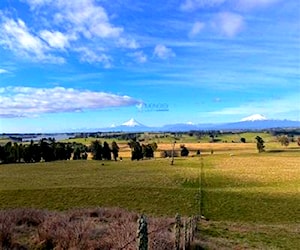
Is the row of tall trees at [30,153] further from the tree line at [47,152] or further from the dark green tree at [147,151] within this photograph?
the dark green tree at [147,151]

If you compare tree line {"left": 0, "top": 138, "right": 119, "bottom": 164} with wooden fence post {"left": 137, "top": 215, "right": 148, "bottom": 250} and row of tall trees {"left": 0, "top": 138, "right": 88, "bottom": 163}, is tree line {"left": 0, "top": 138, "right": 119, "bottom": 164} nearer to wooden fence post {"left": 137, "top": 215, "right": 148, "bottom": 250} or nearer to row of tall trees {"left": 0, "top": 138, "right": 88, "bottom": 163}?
row of tall trees {"left": 0, "top": 138, "right": 88, "bottom": 163}

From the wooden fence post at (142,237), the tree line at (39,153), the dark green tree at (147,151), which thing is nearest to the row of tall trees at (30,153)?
the tree line at (39,153)

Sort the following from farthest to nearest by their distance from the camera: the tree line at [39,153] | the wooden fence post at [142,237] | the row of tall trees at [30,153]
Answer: the tree line at [39,153]
the row of tall trees at [30,153]
the wooden fence post at [142,237]

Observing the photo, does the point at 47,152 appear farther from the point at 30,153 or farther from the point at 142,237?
the point at 142,237

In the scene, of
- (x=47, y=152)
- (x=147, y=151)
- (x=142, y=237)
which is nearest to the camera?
(x=142, y=237)

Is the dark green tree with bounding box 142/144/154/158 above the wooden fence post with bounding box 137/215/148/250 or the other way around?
A: the other way around

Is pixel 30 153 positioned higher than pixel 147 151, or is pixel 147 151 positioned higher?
pixel 30 153

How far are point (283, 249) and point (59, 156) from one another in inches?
4901

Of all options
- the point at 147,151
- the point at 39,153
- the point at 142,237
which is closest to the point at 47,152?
the point at 39,153

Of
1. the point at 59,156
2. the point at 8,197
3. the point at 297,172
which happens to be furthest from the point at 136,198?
the point at 59,156

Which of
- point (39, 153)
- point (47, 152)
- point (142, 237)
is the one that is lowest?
point (39, 153)

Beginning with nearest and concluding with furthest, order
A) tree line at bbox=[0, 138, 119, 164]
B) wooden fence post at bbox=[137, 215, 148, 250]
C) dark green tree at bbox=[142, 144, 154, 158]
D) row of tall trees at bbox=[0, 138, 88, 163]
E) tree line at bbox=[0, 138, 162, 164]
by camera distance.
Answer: wooden fence post at bbox=[137, 215, 148, 250] → row of tall trees at bbox=[0, 138, 88, 163] → tree line at bbox=[0, 138, 119, 164] → tree line at bbox=[0, 138, 162, 164] → dark green tree at bbox=[142, 144, 154, 158]

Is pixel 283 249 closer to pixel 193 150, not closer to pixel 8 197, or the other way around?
pixel 8 197

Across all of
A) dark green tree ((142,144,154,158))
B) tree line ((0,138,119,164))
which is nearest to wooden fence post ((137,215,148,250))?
tree line ((0,138,119,164))
